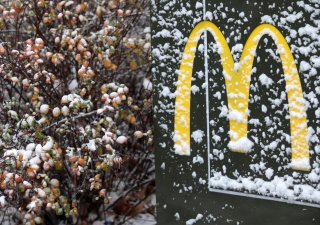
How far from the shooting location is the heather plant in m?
3.52

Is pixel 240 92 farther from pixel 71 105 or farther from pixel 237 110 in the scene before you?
pixel 71 105

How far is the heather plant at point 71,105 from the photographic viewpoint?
3.52 metres

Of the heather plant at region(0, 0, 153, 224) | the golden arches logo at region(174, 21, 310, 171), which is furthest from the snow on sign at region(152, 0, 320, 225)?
the heather plant at region(0, 0, 153, 224)

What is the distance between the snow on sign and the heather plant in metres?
0.64

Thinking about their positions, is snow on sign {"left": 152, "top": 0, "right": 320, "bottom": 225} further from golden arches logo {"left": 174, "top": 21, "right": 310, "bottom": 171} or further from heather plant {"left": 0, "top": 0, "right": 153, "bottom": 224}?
heather plant {"left": 0, "top": 0, "right": 153, "bottom": 224}

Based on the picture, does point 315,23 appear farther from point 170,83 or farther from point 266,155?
point 170,83

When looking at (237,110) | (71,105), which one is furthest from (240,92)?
(71,105)

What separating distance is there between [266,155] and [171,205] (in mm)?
718

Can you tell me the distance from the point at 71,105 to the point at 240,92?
1.22 metres

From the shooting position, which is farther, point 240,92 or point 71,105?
point 71,105

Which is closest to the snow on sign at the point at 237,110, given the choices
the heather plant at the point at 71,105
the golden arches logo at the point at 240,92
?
the golden arches logo at the point at 240,92

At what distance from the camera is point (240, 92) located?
2721 millimetres

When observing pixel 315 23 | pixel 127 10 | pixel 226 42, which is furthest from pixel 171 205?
pixel 127 10

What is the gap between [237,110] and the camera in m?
2.74
